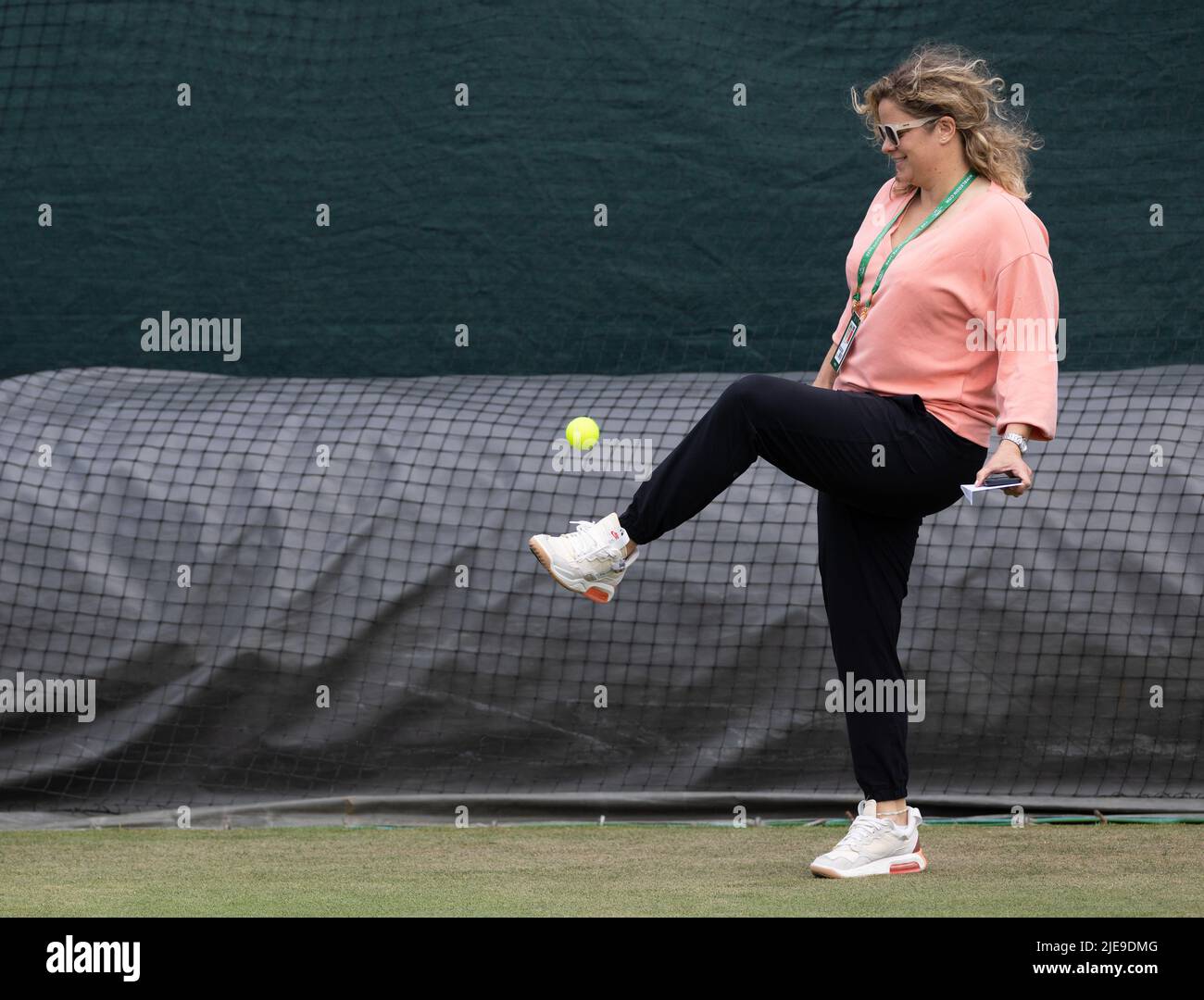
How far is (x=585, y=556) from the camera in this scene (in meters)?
2.39

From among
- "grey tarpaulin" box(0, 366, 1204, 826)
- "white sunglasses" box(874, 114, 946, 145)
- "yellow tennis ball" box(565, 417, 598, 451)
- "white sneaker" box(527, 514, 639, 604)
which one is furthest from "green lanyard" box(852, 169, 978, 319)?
"yellow tennis ball" box(565, 417, 598, 451)

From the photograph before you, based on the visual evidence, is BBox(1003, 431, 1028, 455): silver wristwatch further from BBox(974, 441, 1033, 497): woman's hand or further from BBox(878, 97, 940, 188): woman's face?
BBox(878, 97, 940, 188): woman's face

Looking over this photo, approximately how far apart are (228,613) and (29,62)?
89.0 inches

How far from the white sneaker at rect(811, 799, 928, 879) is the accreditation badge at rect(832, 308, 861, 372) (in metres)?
0.68

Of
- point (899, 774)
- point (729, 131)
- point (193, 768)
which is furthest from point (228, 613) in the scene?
point (729, 131)

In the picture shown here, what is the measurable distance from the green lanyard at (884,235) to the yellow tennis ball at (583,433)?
100cm

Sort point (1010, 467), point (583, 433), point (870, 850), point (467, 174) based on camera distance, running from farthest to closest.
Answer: point (467, 174)
point (583, 433)
point (870, 850)
point (1010, 467)

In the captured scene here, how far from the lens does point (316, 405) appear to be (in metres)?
3.61

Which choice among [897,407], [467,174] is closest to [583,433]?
[897,407]

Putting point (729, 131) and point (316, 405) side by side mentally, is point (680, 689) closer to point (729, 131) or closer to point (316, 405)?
point (316, 405)

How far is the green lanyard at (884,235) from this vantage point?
8.00 feet

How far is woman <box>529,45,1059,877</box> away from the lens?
232 cm

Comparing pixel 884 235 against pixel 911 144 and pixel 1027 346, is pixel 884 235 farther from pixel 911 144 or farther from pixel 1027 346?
pixel 1027 346

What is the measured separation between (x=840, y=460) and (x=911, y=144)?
48 cm
